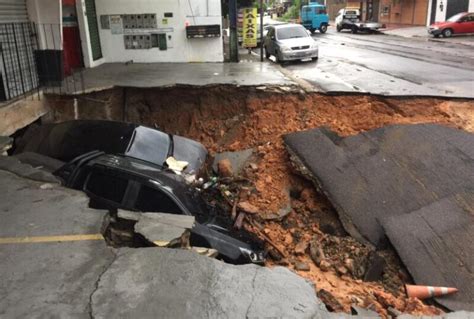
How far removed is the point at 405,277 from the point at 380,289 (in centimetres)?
57

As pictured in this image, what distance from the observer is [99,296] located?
3.88m

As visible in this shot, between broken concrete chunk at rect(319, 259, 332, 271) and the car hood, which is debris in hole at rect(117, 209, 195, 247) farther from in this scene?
the car hood

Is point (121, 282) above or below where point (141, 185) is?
above

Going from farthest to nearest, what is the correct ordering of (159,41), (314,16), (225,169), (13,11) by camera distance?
(314,16)
(159,41)
(13,11)
(225,169)

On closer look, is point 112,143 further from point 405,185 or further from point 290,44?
point 290,44

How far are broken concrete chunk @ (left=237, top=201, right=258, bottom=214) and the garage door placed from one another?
612cm

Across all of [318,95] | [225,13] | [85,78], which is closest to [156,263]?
[318,95]

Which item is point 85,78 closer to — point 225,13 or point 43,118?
point 43,118

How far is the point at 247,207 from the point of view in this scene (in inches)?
349

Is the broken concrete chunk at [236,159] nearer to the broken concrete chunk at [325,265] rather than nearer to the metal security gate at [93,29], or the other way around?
the broken concrete chunk at [325,265]

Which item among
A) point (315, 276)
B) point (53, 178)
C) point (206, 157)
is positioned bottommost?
point (315, 276)

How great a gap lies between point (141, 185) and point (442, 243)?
15.7 feet

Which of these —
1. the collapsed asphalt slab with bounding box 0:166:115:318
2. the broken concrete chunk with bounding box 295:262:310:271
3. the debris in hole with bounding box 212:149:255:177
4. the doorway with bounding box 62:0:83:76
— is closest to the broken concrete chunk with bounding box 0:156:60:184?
the collapsed asphalt slab with bounding box 0:166:115:318

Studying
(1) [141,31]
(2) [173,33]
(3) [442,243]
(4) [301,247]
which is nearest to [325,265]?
(4) [301,247]
